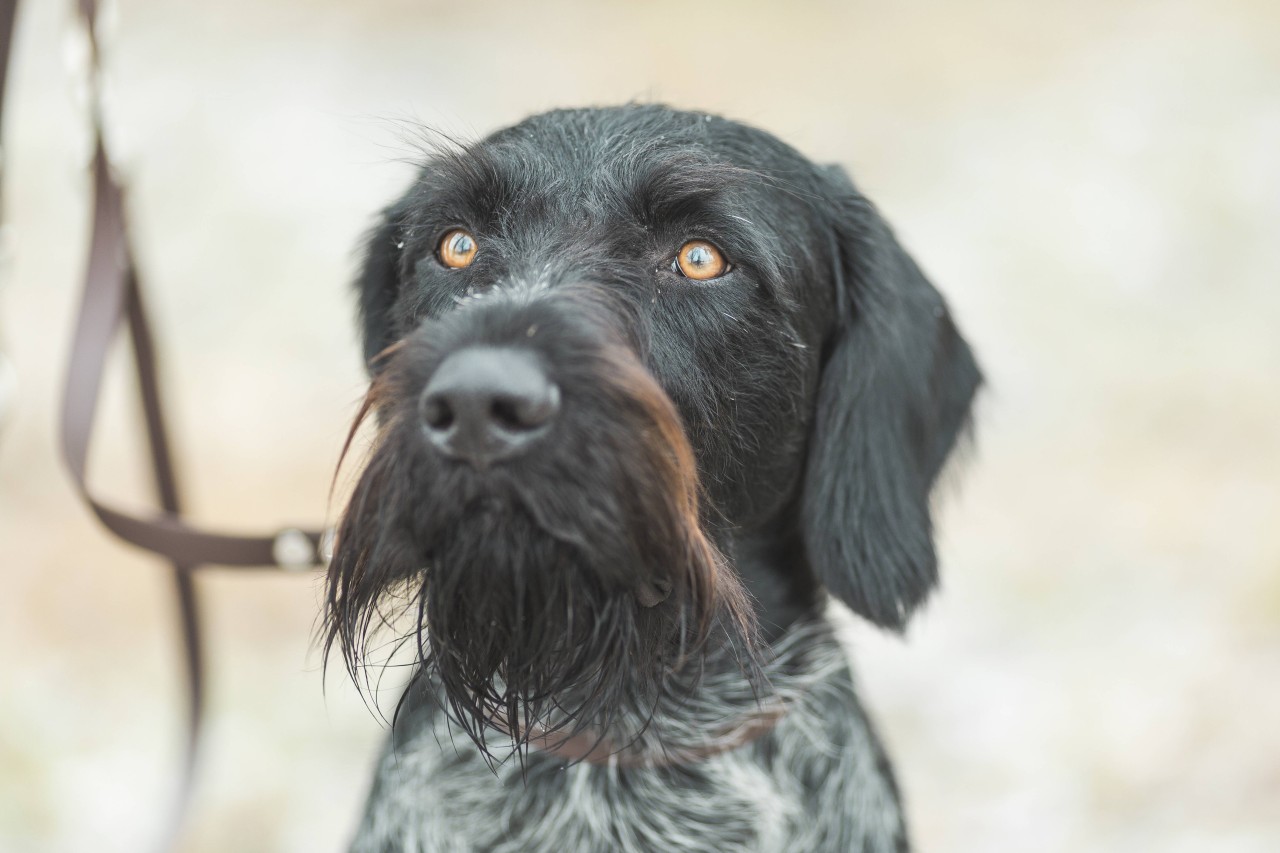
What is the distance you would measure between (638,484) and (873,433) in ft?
2.65

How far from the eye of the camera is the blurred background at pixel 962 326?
165 inches

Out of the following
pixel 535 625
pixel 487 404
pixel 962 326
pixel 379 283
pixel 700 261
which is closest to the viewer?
pixel 487 404

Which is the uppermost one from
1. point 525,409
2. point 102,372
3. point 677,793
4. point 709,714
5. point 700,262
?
point 700,262

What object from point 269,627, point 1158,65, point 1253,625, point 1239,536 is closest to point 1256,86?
point 1158,65

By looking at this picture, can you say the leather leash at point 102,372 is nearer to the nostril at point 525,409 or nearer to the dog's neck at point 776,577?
the dog's neck at point 776,577

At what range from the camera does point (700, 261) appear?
221 cm

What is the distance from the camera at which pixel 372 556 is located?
73.1 inches

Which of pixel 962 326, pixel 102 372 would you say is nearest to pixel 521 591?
pixel 102 372

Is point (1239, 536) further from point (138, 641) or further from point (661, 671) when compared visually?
point (138, 641)

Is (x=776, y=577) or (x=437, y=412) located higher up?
(x=437, y=412)

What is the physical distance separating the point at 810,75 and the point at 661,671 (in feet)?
25.6

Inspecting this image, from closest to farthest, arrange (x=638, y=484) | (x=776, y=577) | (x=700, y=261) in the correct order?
(x=638, y=484)
(x=700, y=261)
(x=776, y=577)

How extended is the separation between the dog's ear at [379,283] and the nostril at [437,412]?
1044 millimetres

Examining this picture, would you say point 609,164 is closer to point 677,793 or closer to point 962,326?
point 677,793
